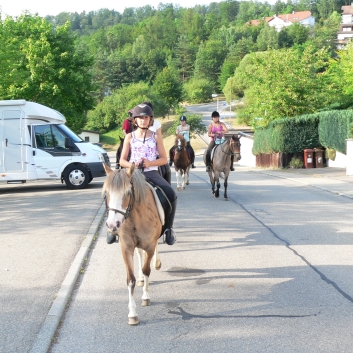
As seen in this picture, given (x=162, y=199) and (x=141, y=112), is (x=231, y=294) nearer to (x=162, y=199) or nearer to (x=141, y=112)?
(x=162, y=199)

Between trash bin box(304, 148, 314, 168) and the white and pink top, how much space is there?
28893 mm

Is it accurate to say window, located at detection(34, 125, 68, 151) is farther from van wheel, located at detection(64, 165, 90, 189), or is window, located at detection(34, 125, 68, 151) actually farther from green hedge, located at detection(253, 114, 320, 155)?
green hedge, located at detection(253, 114, 320, 155)

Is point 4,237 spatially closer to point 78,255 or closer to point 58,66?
point 78,255

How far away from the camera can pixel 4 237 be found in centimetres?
1210

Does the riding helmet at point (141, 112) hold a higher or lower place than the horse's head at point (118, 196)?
higher

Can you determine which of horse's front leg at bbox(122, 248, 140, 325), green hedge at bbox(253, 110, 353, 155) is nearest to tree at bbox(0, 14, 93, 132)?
green hedge at bbox(253, 110, 353, 155)

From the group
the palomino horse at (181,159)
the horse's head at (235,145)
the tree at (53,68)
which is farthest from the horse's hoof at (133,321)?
the tree at (53,68)

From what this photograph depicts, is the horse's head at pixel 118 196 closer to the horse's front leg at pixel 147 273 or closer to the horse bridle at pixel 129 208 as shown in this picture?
the horse bridle at pixel 129 208

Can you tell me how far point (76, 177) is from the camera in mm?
22641

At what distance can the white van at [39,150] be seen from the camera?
2231 cm

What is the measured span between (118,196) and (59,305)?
164 cm

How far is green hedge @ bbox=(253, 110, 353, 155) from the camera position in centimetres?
3206

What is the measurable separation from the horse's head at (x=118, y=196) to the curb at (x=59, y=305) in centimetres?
112

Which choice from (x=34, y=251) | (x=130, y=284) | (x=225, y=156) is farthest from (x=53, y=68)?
(x=130, y=284)
